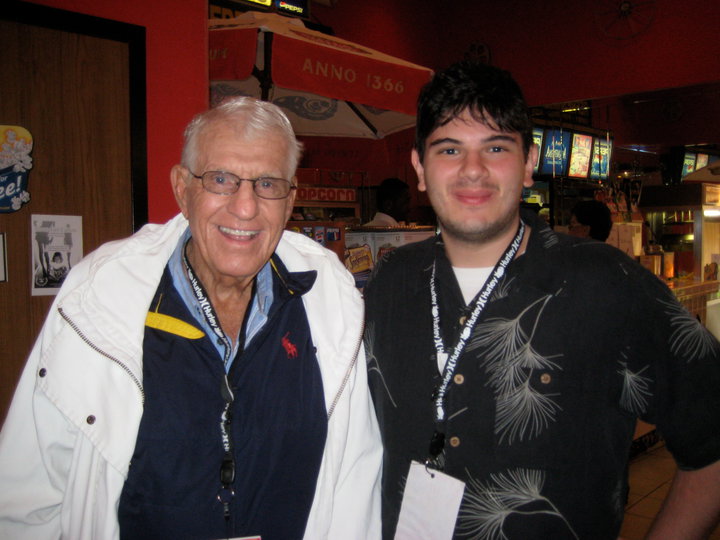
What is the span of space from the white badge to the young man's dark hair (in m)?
1.01

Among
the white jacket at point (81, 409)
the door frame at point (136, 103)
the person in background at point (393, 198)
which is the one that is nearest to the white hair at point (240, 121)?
the white jacket at point (81, 409)

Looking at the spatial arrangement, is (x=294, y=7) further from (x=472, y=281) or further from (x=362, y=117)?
(x=472, y=281)

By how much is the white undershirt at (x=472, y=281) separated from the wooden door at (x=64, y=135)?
1.84m

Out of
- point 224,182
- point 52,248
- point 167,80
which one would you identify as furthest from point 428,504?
point 167,80

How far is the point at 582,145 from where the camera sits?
347 inches

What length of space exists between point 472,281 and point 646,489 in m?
3.98

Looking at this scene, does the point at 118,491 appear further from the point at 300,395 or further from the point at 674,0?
the point at 674,0

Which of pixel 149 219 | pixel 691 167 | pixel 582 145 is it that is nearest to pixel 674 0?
pixel 582 145

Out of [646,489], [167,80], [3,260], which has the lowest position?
[646,489]

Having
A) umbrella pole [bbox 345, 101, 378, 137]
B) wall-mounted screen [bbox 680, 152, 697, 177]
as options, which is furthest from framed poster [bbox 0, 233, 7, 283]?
wall-mounted screen [bbox 680, 152, 697, 177]

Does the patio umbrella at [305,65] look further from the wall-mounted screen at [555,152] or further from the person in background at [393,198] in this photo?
the wall-mounted screen at [555,152]

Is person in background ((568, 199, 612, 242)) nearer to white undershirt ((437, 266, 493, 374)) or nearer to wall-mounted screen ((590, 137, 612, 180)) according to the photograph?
white undershirt ((437, 266, 493, 374))

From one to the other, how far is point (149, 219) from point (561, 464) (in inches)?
90.0

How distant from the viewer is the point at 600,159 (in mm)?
9172
